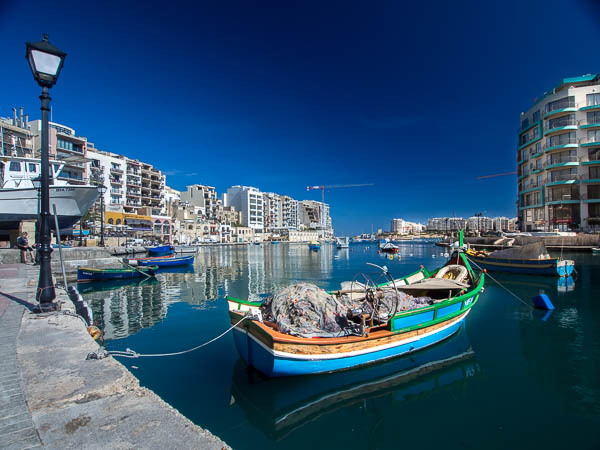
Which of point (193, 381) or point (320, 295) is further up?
point (320, 295)

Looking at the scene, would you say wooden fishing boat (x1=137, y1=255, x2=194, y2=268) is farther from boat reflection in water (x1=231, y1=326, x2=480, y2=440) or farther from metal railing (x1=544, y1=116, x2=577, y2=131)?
metal railing (x1=544, y1=116, x2=577, y2=131)

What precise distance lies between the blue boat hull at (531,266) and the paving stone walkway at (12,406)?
30187mm

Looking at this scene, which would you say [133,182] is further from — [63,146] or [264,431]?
[264,431]

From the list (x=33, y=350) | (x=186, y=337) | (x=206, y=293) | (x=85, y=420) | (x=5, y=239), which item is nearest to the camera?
(x=85, y=420)

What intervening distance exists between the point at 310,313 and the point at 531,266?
25480 mm

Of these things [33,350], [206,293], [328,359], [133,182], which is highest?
[133,182]

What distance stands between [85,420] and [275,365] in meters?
3.88

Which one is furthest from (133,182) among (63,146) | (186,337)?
(186,337)

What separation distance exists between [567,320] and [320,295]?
38.7ft

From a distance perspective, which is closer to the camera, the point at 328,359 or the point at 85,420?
the point at 85,420

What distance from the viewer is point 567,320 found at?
12.5 metres

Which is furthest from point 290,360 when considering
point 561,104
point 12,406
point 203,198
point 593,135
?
point 203,198

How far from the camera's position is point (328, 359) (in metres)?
6.88

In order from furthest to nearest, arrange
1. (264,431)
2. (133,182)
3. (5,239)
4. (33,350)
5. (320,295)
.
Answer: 1. (133,182)
2. (5,239)
3. (320,295)
4. (264,431)
5. (33,350)
